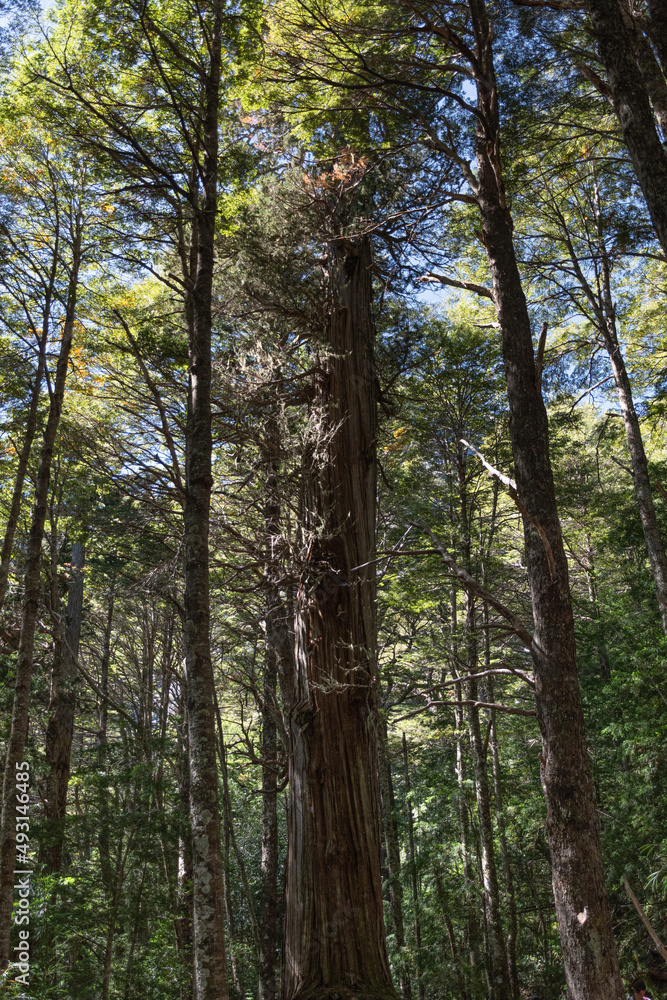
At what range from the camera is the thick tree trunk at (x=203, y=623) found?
400 cm

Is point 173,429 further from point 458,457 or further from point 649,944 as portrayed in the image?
point 649,944

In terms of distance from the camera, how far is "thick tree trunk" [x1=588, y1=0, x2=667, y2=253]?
392cm

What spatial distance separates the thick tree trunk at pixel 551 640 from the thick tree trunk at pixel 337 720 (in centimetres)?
119

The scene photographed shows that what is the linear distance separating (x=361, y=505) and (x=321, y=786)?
208cm

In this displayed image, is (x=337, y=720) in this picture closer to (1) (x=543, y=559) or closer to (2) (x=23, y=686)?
(1) (x=543, y=559)

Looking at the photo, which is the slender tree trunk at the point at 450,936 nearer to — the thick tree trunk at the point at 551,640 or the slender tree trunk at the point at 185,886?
the slender tree trunk at the point at 185,886

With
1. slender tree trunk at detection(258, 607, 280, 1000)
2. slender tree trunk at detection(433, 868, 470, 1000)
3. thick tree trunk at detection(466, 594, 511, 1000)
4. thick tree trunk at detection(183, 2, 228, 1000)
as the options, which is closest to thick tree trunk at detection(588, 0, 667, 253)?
thick tree trunk at detection(183, 2, 228, 1000)

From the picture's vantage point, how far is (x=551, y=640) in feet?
13.0

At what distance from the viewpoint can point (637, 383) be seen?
1331 centimetres

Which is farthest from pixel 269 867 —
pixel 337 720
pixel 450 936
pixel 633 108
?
pixel 633 108

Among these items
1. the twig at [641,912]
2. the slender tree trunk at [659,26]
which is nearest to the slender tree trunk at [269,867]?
the slender tree trunk at [659,26]

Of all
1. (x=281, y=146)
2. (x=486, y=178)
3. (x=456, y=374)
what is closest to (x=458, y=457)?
(x=456, y=374)

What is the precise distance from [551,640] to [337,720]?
1571 mm

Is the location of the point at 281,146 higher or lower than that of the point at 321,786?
higher
